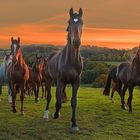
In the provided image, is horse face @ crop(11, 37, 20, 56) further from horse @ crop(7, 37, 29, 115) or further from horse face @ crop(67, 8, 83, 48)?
horse face @ crop(67, 8, 83, 48)

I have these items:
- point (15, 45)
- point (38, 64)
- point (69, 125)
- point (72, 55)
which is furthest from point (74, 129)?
point (38, 64)

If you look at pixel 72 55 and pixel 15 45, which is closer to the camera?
pixel 72 55

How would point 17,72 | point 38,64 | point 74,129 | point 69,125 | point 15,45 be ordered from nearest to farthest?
1. point 74,129
2. point 69,125
3. point 15,45
4. point 17,72
5. point 38,64

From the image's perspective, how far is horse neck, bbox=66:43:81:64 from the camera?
402 inches

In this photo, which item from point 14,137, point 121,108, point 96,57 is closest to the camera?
point 14,137

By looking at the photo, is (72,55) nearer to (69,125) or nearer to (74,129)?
(74,129)

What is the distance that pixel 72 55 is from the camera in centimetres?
1025

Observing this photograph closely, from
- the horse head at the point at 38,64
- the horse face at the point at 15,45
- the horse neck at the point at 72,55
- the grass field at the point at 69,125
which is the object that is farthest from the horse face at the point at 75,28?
the horse head at the point at 38,64

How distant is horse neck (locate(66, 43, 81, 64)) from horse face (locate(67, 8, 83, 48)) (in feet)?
1.07

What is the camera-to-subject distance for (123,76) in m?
16.0

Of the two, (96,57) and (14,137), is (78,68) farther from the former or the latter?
(96,57)

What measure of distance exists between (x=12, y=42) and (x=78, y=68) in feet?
12.6

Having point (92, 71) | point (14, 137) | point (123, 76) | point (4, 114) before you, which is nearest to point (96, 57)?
point (92, 71)

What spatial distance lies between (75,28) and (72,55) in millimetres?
953
